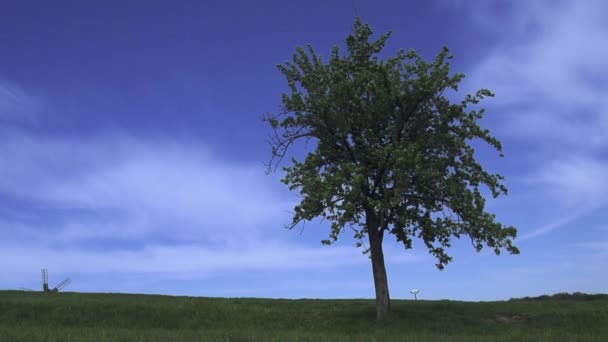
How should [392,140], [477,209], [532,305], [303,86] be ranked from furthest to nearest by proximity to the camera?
[532,305] → [303,86] → [392,140] → [477,209]

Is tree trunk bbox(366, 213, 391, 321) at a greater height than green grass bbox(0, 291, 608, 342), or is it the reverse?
tree trunk bbox(366, 213, 391, 321)

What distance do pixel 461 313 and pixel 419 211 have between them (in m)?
8.11

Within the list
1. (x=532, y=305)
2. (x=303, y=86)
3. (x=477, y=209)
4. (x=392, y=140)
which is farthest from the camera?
(x=532, y=305)

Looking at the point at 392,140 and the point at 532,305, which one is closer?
the point at 392,140

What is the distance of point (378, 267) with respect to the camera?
114ft

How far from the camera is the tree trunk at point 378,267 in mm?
33469

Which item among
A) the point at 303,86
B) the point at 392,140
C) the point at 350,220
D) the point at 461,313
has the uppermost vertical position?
the point at 303,86

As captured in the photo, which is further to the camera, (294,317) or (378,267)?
(378,267)

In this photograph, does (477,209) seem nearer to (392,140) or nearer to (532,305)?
(392,140)

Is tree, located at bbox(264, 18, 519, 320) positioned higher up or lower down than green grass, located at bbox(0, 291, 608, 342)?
higher up

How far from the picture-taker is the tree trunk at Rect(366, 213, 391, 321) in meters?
33.5

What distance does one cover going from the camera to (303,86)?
1458 inches

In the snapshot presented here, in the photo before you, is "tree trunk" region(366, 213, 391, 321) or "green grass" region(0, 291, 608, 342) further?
"tree trunk" region(366, 213, 391, 321)

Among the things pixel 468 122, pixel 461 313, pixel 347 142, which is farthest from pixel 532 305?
pixel 347 142
